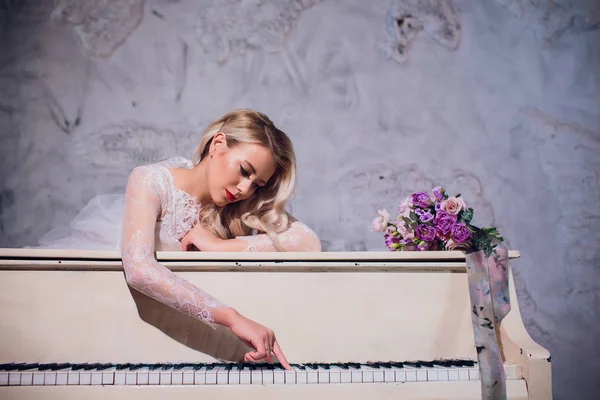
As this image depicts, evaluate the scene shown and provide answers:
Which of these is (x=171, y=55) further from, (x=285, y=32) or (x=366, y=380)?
(x=366, y=380)

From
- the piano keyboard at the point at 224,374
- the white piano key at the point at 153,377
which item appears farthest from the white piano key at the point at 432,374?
the white piano key at the point at 153,377

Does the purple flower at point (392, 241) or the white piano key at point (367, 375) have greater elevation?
the purple flower at point (392, 241)

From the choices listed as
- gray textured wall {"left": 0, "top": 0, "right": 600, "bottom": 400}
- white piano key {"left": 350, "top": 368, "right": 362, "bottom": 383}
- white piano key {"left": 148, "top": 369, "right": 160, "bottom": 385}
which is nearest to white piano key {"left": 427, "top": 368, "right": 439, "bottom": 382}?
white piano key {"left": 350, "top": 368, "right": 362, "bottom": 383}

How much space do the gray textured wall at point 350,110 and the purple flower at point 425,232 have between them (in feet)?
4.57

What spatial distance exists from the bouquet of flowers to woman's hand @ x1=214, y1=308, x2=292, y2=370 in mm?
770

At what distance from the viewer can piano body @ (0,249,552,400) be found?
1.93 m

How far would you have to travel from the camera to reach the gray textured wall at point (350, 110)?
371 centimetres

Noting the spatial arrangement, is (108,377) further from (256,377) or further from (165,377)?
(256,377)

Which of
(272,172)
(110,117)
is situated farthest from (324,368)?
(110,117)

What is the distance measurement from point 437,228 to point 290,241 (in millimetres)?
616

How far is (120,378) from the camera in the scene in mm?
1865

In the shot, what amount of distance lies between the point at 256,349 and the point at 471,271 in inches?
33.3

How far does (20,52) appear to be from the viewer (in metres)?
3.73

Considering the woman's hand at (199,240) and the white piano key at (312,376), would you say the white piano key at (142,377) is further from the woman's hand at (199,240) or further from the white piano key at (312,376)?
the woman's hand at (199,240)
